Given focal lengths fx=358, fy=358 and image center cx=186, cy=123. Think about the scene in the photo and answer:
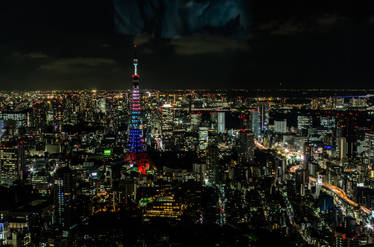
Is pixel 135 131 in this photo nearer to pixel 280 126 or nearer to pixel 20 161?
pixel 20 161

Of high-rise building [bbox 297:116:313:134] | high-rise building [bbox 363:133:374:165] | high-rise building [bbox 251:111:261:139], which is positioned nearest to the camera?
high-rise building [bbox 363:133:374:165]

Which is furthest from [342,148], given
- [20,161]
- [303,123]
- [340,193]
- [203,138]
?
[20,161]

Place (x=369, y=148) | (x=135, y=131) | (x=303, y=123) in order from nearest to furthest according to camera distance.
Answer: (x=369, y=148) < (x=135, y=131) < (x=303, y=123)

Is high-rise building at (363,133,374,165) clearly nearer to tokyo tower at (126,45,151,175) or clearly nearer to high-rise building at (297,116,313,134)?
high-rise building at (297,116,313,134)

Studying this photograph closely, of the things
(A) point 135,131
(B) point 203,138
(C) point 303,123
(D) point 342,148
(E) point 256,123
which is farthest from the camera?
(E) point 256,123

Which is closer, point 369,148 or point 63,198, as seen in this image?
point 63,198

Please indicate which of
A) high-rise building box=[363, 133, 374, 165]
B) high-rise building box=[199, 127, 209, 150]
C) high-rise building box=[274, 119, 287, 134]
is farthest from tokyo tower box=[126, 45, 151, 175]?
high-rise building box=[363, 133, 374, 165]

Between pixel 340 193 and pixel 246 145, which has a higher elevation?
pixel 246 145

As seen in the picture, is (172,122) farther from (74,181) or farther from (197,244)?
(197,244)

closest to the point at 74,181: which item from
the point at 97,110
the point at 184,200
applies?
the point at 184,200

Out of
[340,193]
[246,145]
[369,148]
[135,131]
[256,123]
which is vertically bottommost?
[340,193]

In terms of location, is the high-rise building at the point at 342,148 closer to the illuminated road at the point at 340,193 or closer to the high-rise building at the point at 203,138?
the illuminated road at the point at 340,193
